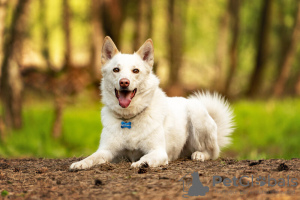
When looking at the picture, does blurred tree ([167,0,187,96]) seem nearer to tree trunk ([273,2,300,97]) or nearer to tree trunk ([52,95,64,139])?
tree trunk ([273,2,300,97])

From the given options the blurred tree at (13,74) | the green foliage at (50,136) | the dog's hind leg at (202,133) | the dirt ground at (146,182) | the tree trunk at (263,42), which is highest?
the tree trunk at (263,42)

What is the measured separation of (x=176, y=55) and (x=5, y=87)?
324 inches

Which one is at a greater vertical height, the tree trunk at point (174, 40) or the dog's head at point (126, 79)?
the tree trunk at point (174, 40)

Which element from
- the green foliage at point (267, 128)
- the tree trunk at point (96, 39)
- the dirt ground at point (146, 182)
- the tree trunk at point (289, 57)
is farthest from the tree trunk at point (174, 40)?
the dirt ground at point (146, 182)

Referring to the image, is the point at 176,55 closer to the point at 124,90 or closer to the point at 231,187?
the point at 124,90

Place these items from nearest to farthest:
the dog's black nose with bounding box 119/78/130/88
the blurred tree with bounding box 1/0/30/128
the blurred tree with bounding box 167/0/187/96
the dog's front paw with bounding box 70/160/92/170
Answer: the dog's front paw with bounding box 70/160/92/170
the dog's black nose with bounding box 119/78/130/88
the blurred tree with bounding box 1/0/30/128
the blurred tree with bounding box 167/0/187/96

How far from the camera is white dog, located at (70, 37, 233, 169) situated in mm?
5145

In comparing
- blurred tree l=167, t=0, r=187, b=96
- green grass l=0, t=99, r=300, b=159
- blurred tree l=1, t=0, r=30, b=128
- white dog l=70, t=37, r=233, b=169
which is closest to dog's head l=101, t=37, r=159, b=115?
white dog l=70, t=37, r=233, b=169

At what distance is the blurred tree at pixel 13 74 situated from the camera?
35.9 ft

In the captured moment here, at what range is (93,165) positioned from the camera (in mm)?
4926

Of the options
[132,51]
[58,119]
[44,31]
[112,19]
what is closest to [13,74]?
[58,119]

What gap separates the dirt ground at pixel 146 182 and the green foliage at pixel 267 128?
6.01 m

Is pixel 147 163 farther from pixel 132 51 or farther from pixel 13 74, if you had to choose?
pixel 132 51

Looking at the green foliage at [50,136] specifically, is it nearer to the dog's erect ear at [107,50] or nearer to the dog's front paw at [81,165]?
the dog's erect ear at [107,50]
